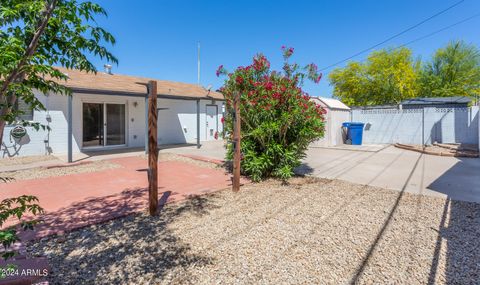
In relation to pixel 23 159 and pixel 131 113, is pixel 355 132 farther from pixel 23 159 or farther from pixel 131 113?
pixel 23 159

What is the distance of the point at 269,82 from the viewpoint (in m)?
6.15

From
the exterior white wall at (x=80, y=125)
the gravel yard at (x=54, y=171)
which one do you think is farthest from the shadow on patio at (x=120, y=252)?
the exterior white wall at (x=80, y=125)

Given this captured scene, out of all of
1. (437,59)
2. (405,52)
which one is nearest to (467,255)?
(405,52)

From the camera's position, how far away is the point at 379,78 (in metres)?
28.1

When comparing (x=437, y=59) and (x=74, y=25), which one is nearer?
(x=74, y=25)

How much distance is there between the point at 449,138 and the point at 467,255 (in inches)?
524

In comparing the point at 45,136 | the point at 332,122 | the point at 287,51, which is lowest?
the point at 45,136

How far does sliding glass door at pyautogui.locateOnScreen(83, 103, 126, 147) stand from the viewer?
11500mm

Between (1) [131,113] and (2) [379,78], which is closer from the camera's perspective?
(1) [131,113]

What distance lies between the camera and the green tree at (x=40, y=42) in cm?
158

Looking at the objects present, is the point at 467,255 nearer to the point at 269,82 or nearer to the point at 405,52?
the point at 269,82

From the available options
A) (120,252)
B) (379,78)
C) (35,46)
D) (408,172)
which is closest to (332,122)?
(408,172)

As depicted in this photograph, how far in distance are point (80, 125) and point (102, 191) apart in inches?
269

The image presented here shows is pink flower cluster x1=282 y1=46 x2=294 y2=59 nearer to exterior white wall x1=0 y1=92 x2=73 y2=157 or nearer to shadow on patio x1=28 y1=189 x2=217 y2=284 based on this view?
shadow on patio x1=28 y1=189 x2=217 y2=284
